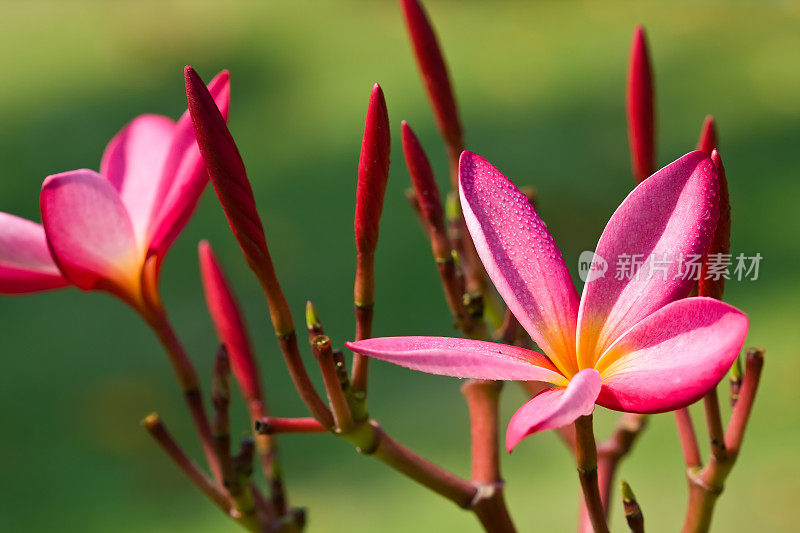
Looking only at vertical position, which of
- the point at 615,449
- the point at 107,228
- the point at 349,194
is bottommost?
the point at 349,194

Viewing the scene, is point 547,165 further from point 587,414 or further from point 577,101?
point 587,414

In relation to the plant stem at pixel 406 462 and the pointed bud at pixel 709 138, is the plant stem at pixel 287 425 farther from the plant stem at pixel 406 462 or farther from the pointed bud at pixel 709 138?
the pointed bud at pixel 709 138

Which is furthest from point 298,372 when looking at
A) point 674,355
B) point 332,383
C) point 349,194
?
point 349,194

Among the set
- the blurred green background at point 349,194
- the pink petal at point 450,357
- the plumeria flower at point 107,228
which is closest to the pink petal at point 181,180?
the plumeria flower at point 107,228

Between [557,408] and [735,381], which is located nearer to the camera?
[557,408]

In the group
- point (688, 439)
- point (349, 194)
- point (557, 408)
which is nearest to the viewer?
point (557, 408)

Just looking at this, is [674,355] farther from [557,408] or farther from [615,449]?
[615,449]

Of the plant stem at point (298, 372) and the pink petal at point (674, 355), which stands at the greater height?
the pink petal at point (674, 355)
